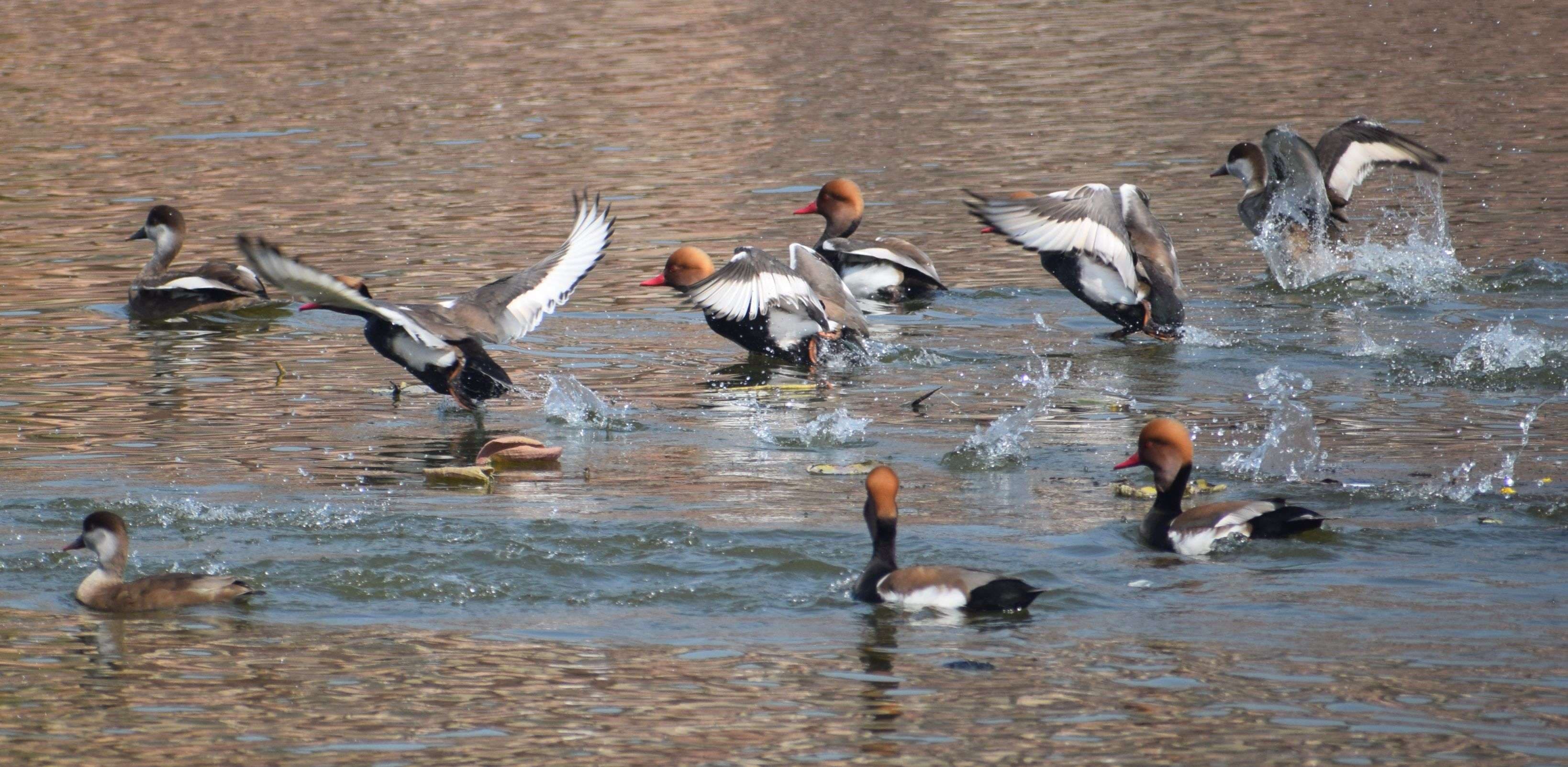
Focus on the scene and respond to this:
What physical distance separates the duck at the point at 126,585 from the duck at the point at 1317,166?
27.3 feet

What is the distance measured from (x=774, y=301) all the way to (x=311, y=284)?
351 cm

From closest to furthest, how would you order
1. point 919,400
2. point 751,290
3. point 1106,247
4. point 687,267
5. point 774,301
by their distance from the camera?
point 919,400, point 751,290, point 774,301, point 1106,247, point 687,267

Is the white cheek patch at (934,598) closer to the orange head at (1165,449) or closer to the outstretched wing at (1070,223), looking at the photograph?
the orange head at (1165,449)

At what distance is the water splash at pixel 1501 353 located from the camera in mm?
10680

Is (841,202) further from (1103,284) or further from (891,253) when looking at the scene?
(1103,284)

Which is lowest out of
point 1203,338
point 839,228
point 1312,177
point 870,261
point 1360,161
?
point 1203,338

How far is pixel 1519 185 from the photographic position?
16.5 meters

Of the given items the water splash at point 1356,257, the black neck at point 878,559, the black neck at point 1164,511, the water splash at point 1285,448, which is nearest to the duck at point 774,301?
the water splash at point 1285,448

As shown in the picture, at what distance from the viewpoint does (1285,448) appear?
8.96 m

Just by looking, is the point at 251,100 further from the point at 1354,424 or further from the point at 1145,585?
the point at 1145,585

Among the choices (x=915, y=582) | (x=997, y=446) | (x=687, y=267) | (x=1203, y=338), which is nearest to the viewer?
(x=915, y=582)

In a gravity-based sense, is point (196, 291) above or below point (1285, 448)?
above

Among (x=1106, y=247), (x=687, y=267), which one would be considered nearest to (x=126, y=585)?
(x=687, y=267)

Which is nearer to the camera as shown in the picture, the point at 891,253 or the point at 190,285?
the point at 891,253
